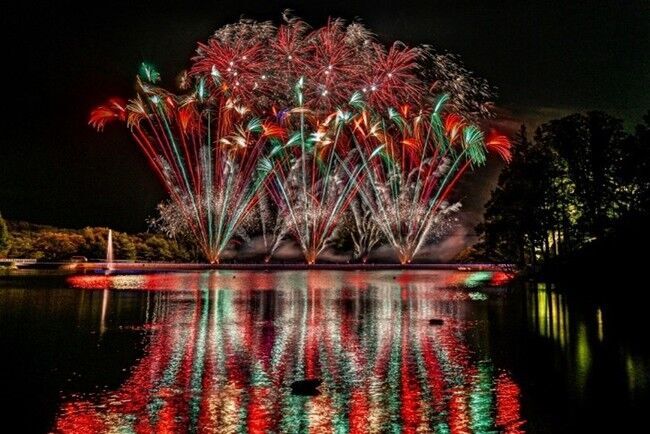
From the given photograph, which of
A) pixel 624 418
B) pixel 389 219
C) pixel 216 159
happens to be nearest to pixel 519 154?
pixel 389 219

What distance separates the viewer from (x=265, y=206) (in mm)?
88625

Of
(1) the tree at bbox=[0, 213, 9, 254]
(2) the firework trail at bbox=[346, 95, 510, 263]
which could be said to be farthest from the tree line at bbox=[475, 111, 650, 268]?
(1) the tree at bbox=[0, 213, 9, 254]

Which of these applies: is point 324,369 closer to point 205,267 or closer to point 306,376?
point 306,376

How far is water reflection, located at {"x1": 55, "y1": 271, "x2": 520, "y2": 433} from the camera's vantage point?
37.1 ft

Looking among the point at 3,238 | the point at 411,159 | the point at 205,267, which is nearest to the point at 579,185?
the point at 411,159

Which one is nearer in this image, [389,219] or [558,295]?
[558,295]

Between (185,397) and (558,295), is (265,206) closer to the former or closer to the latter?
(558,295)

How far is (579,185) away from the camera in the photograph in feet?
164

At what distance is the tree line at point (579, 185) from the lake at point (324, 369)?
1646 centimetres

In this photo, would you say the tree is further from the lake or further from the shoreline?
the lake

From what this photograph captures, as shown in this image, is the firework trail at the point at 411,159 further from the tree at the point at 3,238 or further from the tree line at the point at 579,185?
the tree at the point at 3,238

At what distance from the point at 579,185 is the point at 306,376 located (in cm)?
4059

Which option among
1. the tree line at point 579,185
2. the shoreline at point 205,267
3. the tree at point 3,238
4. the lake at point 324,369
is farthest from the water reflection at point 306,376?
the tree at point 3,238

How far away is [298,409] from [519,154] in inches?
2150
